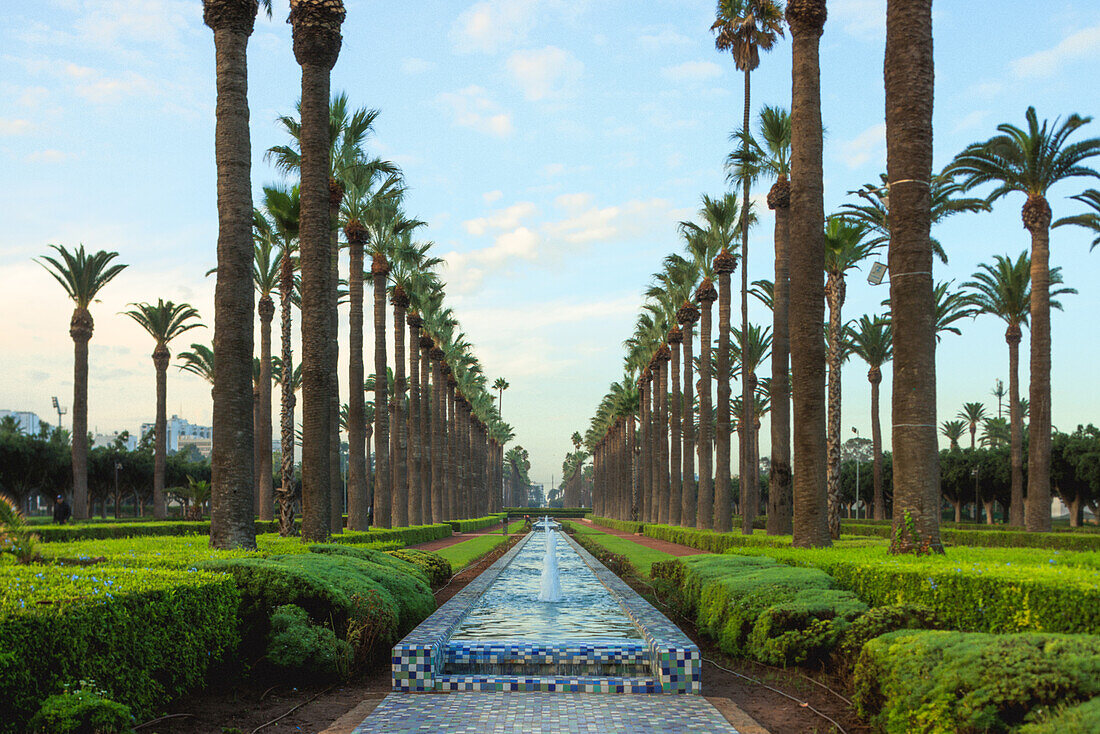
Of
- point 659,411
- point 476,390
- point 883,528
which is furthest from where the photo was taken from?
point 476,390

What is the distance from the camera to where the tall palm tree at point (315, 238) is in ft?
59.6

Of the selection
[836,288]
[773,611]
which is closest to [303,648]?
[773,611]

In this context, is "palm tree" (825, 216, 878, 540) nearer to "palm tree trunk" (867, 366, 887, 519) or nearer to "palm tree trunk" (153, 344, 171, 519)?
"palm tree trunk" (867, 366, 887, 519)

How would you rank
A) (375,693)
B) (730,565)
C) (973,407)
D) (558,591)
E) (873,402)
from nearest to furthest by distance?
(375,693)
(730,565)
(558,591)
(873,402)
(973,407)

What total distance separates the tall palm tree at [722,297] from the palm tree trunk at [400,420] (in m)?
13.2

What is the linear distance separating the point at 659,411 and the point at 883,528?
1686 centimetres

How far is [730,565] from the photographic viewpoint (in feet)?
43.4

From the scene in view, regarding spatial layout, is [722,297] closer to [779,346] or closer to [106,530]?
[779,346]

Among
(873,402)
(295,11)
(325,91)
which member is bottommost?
(873,402)

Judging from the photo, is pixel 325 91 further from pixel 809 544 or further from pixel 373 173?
pixel 809 544

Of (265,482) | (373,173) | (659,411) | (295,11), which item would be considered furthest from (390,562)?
(659,411)

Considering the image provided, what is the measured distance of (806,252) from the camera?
16578mm

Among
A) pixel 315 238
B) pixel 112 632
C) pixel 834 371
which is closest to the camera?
pixel 112 632

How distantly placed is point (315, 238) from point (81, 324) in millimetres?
25039
